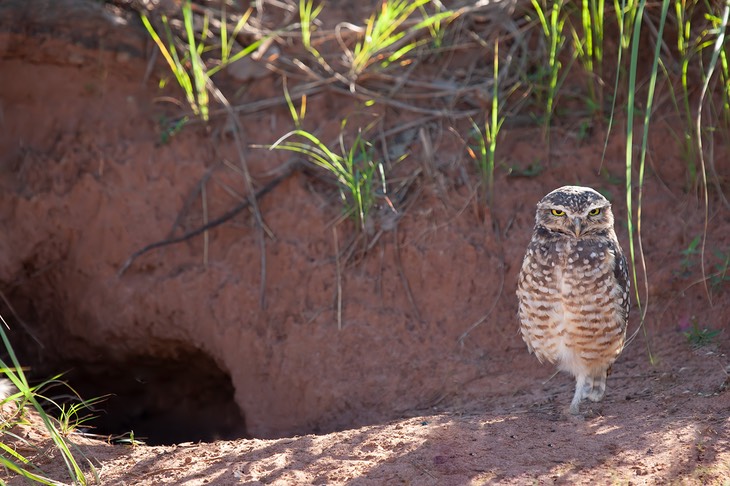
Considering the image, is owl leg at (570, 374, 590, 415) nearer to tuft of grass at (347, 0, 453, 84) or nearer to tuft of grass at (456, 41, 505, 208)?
tuft of grass at (456, 41, 505, 208)

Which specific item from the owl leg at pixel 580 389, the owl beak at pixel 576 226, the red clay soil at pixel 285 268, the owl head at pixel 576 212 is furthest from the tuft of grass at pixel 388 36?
the owl leg at pixel 580 389

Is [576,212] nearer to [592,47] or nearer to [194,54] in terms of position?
[592,47]

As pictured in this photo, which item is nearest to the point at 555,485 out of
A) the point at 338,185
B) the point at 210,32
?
the point at 338,185

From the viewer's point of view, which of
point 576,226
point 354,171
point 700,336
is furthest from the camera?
point 354,171

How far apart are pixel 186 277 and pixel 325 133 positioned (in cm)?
119

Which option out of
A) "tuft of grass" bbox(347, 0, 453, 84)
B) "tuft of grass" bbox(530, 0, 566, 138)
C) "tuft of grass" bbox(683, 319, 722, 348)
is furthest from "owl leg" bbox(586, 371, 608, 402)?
"tuft of grass" bbox(347, 0, 453, 84)

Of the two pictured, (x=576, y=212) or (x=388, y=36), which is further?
(x=388, y=36)

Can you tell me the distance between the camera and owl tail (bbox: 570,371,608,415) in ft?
12.0

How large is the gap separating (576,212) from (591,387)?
0.80m

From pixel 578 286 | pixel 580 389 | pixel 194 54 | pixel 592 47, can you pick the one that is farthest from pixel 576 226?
pixel 194 54

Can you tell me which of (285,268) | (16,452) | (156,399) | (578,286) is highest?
(578,286)

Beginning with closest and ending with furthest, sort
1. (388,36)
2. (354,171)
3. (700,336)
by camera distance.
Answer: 1. (700,336)
2. (354,171)
3. (388,36)

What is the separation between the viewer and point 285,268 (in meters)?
4.79

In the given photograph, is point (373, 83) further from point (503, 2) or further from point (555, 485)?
point (555, 485)
